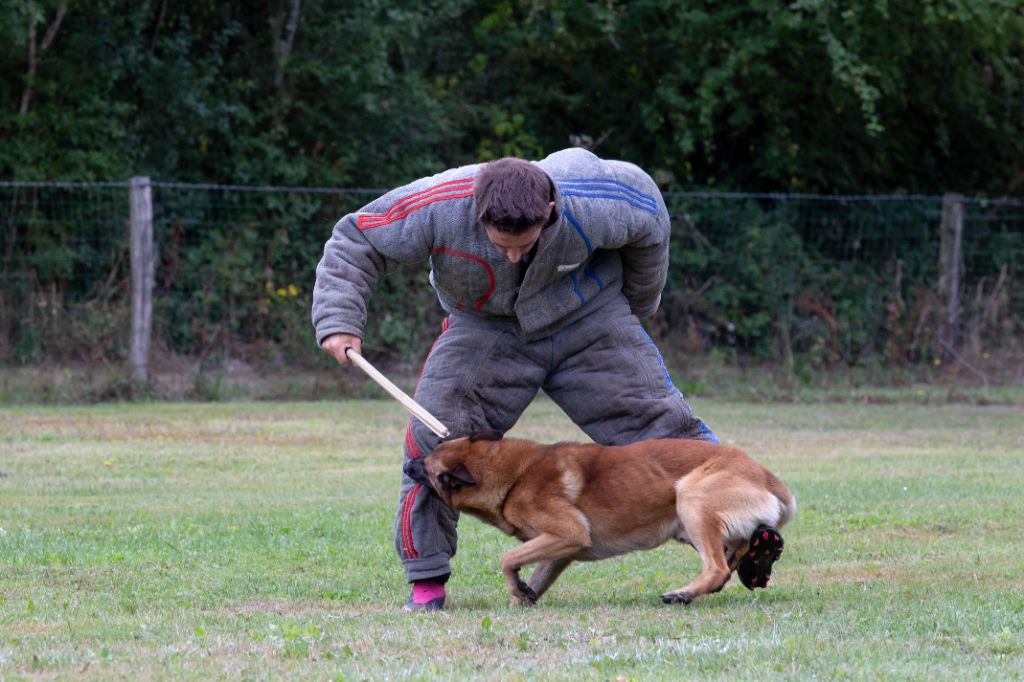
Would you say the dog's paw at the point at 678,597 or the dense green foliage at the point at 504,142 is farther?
the dense green foliage at the point at 504,142

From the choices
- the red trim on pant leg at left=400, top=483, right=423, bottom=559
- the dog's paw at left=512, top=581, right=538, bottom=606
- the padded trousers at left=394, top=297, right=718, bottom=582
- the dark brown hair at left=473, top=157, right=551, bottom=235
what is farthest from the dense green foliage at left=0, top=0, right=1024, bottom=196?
the dog's paw at left=512, top=581, right=538, bottom=606

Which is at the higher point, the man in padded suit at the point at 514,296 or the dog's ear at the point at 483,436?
the man in padded suit at the point at 514,296

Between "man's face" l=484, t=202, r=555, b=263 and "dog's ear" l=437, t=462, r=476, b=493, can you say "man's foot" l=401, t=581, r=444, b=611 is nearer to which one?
"dog's ear" l=437, t=462, r=476, b=493

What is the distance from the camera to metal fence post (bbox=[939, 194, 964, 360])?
54.5ft

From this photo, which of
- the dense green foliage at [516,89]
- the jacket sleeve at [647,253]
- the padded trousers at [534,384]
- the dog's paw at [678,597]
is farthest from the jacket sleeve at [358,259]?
the dense green foliage at [516,89]

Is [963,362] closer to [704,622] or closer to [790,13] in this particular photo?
[790,13]

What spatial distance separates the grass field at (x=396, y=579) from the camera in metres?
4.34

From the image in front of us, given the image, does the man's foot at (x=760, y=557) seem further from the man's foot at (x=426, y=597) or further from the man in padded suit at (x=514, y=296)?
the man's foot at (x=426, y=597)

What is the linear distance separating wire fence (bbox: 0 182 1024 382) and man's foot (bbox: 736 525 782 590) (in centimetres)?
1050

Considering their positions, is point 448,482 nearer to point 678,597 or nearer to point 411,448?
point 411,448

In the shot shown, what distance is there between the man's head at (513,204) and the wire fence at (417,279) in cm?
1022

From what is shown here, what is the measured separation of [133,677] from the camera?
409 centimetres

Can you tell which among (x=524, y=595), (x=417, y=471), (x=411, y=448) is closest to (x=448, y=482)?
(x=417, y=471)

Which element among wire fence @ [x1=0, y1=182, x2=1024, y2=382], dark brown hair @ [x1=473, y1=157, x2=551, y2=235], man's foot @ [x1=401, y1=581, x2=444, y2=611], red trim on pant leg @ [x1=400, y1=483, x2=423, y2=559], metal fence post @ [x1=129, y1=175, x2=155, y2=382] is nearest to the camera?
dark brown hair @ [x1=473, y1=157, x2=551, y2=235]
